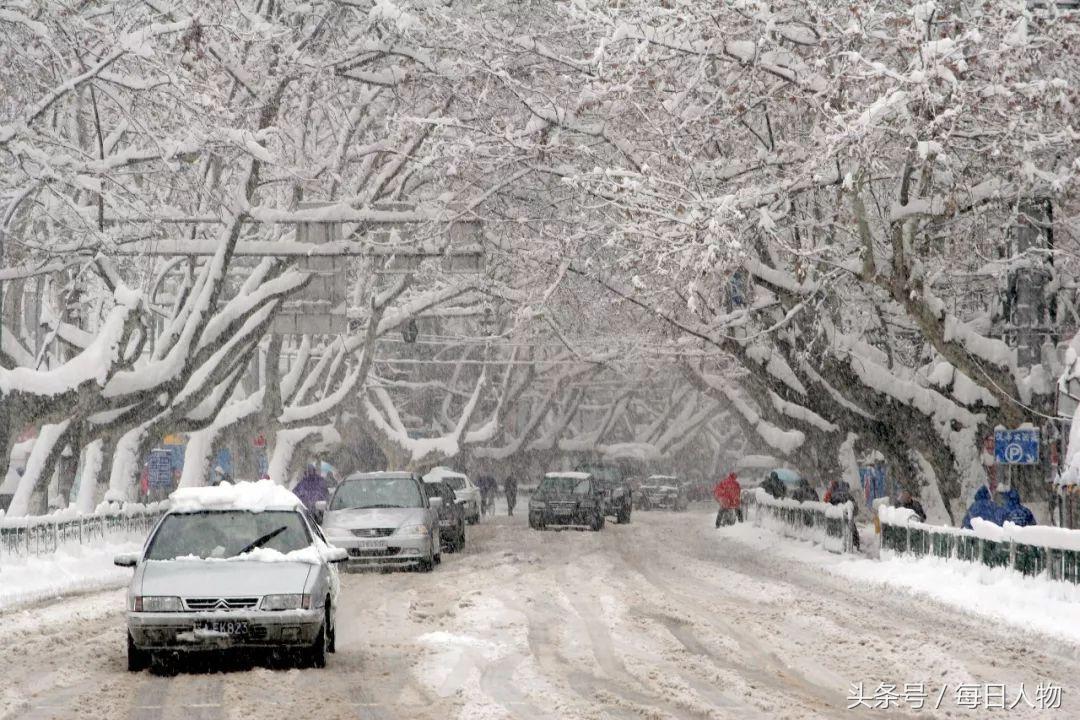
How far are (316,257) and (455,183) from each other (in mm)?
2852

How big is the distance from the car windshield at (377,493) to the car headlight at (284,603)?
13605 millimetres

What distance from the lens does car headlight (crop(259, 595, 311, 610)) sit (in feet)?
42.4

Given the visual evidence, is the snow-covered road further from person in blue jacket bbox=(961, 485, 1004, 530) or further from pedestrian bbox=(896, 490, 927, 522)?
pedestrian bbox=(896, 490, 927, 522)

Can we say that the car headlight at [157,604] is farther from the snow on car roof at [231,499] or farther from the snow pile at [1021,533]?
the snow pile at [1021,533]

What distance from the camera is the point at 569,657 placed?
14016 millimetres

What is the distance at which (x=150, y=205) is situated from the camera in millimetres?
27516

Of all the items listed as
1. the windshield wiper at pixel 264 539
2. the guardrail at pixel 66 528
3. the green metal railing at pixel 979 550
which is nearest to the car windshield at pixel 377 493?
the guardrail at pixel 66 528

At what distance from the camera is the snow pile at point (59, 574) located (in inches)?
834

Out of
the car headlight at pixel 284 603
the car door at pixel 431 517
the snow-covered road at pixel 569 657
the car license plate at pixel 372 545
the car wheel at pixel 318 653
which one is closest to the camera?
the snow-covered road at pixel 569 657

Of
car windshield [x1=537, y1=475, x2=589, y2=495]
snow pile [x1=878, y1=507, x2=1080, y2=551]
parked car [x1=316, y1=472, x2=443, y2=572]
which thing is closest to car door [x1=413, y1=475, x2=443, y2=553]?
parked car [x1=316, y1=472, x2=443, y2=572]

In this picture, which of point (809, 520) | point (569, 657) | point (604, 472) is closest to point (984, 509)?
point (809, 520)

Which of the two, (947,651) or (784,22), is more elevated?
(784,22)

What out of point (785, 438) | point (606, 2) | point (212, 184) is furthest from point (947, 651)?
point (785, 438)

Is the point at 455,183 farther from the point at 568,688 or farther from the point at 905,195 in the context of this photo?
the point at 568,688
